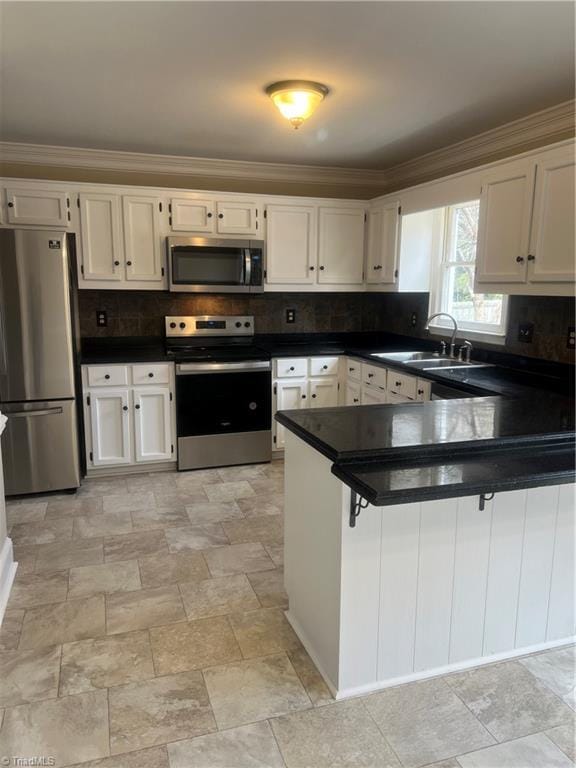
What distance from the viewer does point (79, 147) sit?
161 inches

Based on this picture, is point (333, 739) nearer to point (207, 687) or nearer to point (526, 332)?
point (207, 687)

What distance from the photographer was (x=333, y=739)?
175 centimetres

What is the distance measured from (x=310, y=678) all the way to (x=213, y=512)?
160cm

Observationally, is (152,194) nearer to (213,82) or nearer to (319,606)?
(213,82)

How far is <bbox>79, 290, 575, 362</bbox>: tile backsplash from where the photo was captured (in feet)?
11.9

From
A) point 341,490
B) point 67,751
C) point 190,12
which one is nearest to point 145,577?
point 67,751

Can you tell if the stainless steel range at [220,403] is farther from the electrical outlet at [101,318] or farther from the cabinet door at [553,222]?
the cabinet door at [553,222]

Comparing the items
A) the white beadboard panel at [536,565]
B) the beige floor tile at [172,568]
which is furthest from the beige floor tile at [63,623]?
the white beadboard panel at [536,565]

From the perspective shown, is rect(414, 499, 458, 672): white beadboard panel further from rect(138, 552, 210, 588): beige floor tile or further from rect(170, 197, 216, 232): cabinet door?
rect(170, 197, 216, 232): cabinet door

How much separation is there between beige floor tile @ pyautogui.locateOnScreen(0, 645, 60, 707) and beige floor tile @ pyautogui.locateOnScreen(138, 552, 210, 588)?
1.91 ft

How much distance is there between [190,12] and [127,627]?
2.46 meters

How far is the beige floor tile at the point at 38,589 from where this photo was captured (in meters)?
2.51

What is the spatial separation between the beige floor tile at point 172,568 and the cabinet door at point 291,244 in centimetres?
242

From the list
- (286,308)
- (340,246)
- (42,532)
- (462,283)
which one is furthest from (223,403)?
(462,283)
